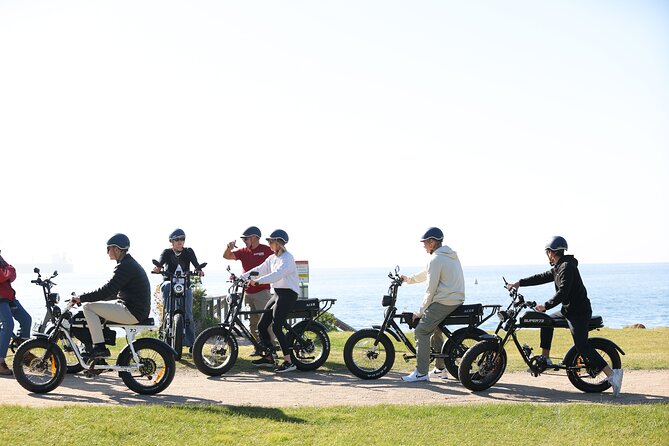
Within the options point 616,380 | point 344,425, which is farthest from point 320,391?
point 616,380

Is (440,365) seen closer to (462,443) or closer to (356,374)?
(356,374)

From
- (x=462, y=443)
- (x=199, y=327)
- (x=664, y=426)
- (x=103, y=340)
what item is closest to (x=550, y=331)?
(x=664, y=426)

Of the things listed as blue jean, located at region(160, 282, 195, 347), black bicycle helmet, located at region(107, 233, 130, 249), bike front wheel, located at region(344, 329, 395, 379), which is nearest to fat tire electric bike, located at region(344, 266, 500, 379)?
bike front wheel, located at region(344, 329, 395, 379)

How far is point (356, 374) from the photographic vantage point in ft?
35.3

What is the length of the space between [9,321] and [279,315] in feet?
12.0

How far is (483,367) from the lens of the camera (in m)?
9.78

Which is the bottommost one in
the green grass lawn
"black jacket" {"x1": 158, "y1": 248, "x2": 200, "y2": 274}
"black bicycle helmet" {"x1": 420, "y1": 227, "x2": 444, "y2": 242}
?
the green grass lawn

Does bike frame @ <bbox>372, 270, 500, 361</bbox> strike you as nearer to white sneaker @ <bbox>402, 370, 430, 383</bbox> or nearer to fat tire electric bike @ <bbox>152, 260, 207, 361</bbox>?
white sneaker @ <bbox>402, 370, 430, 383</bbox>

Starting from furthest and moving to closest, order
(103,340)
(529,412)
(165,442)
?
(103,340)
(529,412)
(165,442)

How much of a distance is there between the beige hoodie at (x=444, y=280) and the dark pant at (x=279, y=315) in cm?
202

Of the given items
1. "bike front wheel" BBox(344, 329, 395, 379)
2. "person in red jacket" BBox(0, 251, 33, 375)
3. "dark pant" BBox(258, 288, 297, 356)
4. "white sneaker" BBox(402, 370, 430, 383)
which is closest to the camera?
"white sneaker" BBox(402, 370, 430, 383)

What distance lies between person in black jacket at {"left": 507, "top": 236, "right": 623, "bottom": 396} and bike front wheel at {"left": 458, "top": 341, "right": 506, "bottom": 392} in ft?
2.00

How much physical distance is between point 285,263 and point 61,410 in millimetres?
3988

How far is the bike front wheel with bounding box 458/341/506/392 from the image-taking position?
9.66m
